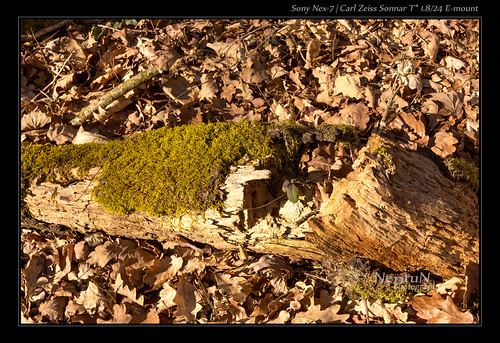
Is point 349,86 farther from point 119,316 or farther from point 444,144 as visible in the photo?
point 119,316

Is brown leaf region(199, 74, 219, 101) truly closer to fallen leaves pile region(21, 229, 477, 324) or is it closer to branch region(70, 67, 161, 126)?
branch region(70, 67, 161, 126)

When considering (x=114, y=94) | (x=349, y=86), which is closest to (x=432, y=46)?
(x=349, y=86)

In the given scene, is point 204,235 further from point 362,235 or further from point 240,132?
point 362,235

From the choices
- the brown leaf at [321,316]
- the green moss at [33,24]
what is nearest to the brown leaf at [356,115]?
the brown leaf at [321,316]

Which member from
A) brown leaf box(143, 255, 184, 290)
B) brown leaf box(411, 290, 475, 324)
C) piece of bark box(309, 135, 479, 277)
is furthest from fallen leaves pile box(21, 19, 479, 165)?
brown leaf box(143, 255, 184, 290)

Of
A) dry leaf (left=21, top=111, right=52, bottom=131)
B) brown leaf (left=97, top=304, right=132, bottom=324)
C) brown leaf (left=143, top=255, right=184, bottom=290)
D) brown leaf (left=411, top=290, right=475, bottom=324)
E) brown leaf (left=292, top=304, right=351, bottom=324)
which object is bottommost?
brown leaf (left=97, top=304, right=132, bottom=324)

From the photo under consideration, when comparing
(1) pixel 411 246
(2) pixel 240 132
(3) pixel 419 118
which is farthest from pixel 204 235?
(3) pixel 419 118

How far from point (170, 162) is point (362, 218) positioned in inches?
62.5

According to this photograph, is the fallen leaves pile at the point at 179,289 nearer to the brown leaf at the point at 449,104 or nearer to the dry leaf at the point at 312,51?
the brown leaf at the point at 449,104

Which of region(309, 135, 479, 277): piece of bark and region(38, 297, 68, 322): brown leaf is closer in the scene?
region(309, 135, 479, 277): piece of bark

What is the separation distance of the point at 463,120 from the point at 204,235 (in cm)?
302

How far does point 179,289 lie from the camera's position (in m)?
3.08

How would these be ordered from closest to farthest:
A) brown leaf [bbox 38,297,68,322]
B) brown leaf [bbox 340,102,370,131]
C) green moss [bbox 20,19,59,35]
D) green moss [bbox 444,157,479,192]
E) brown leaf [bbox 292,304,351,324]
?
brown leaf [bbox 292,304,351,324]
green moss [bbox 444,157,479,192]
brown leaf [bbox 38,297,68,322]
brown leaf [bbox 340,102,370,131]
green moss [bbox 20,19,59,35]

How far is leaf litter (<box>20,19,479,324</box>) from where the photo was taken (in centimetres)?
297
